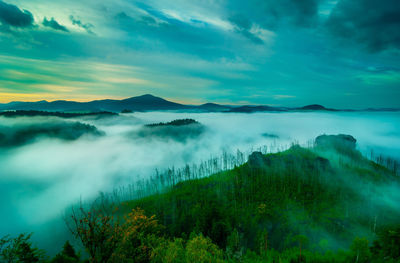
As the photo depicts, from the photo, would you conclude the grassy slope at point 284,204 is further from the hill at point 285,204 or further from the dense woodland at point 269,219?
the dense woodland at point 269,219

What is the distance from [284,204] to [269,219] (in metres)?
11.5

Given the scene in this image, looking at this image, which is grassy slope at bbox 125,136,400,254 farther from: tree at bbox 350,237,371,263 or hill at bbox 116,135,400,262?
tree at bbox 350,237,371,263

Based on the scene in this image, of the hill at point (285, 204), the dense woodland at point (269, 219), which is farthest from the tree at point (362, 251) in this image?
the hill at point (285, 204)

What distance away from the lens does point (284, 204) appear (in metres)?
89.5

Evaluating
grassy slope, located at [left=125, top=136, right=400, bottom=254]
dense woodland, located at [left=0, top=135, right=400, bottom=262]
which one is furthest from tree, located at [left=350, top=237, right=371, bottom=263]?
grassy slope, located at [left=125, top=136, right=400, bottom=254]

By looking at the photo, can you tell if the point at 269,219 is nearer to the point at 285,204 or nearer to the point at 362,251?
the point at 285,204

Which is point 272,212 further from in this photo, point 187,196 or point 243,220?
point 187,196

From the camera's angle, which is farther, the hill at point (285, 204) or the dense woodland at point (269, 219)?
the hill at point (285, 204)

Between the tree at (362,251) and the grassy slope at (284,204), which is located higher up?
the tree at (362,251)

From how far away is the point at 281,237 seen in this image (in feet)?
248

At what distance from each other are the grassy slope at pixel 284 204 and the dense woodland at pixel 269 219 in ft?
1.21

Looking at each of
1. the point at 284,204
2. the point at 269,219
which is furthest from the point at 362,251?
the point at 284,204

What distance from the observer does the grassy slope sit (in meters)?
75.8

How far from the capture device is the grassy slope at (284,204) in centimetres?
7581
